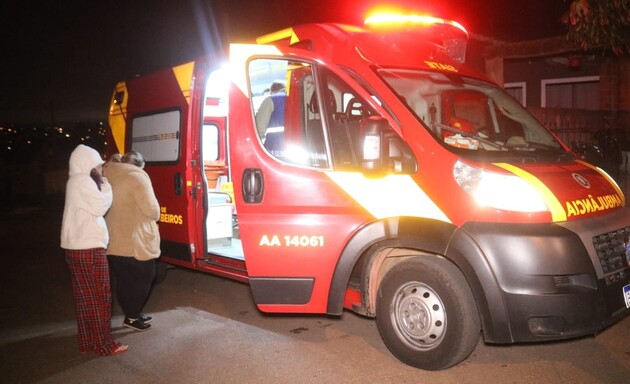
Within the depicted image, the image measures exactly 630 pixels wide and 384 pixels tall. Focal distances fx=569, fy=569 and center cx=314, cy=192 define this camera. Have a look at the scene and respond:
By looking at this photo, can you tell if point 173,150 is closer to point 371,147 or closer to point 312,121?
point 312,121

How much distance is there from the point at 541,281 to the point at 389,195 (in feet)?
3.79

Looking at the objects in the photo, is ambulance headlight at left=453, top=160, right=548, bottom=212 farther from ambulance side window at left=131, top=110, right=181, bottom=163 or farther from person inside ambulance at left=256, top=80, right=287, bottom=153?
ambulance side window at left=131, top=110, right=181, bottom=163

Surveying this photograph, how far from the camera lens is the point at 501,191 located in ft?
12.1

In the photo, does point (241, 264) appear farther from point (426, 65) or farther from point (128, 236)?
point (426, 65)

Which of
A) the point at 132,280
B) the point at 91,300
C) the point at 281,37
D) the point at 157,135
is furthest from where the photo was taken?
the point at 157,135

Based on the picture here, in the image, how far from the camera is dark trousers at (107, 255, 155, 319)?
5176mm

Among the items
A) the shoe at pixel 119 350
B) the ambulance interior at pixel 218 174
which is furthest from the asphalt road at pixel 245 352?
the ambulance interior at pixel 218 174

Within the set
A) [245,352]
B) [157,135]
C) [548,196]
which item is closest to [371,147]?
[548,196]

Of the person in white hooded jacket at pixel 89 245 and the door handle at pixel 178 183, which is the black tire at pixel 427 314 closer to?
the person in white hooded jacket at pixel 89 245

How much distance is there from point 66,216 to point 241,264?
1620 millimetres

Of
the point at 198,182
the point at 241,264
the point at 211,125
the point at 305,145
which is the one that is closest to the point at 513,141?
the point at 305,145

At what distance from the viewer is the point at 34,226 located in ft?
47.4

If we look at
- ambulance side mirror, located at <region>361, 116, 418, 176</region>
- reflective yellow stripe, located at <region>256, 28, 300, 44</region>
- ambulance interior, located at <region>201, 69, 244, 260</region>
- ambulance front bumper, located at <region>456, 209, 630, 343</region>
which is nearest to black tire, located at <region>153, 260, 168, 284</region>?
ambulance interior, located at <region>201, 69, 244, 260</region>

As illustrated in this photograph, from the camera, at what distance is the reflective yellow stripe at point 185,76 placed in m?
5.83
